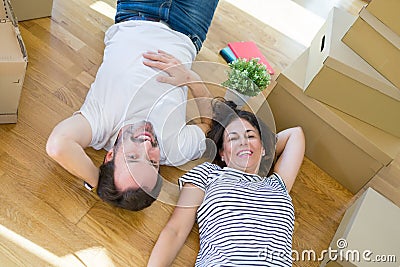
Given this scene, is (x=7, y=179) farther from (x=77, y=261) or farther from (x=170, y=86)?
(x=170, y=86)

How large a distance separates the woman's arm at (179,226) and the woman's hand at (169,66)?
0.31 metres

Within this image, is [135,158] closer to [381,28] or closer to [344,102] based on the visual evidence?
[344,102]

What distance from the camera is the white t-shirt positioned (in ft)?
4.62

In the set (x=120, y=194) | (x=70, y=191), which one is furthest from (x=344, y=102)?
(x=70, y=191)

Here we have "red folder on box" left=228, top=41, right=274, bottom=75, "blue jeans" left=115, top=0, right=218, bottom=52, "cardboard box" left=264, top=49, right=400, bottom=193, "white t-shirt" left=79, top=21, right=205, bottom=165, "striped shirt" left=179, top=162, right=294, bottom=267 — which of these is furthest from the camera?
"red folder on box" left=228, top=41, right=274, bottom=75

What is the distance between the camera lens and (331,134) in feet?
5.14

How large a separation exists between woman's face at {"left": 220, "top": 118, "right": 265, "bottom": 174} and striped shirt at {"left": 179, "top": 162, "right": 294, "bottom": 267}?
0.03m

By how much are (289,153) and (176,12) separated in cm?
56

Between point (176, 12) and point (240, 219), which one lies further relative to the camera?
point (176, 12)

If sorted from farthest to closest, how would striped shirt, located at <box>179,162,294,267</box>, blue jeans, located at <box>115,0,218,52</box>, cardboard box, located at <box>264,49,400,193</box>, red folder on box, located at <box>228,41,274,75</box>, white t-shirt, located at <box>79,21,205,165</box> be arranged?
red folder on box, located at <box>228,41,274,75</box> < blue jeans, located at <box>115,0,218,52</box> < cardboard box, located at <box>264,49,400,193</box> < white t-shirt, located at <box>79,21,205,165</box> < striped shirt, located at <box>179,162,294,267</box>

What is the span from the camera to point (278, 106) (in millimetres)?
1643

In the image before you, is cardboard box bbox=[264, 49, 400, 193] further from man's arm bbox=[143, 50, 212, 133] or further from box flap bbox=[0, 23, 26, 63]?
box flap bbox=[0, 23, 26, 63]

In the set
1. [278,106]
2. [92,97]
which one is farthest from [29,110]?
[278,106]

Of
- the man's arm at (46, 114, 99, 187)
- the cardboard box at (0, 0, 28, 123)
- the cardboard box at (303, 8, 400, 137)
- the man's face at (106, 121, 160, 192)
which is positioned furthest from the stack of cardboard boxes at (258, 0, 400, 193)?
the cardboard box at (0, 0, 28, 123)
